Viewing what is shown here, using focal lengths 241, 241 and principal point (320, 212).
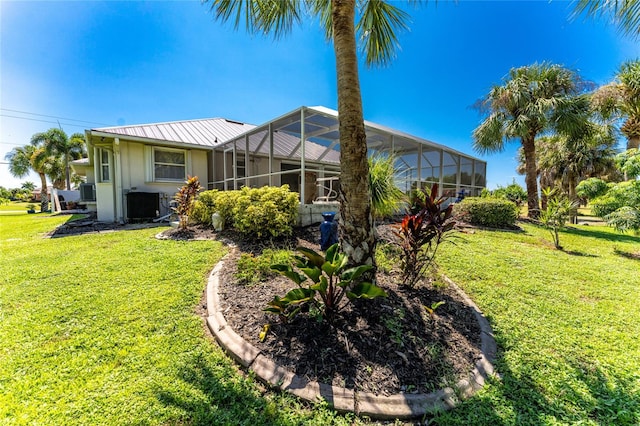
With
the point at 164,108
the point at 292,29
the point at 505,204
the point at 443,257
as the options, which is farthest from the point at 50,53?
the point at 505,204

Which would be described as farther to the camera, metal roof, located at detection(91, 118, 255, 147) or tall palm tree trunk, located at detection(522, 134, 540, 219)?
tall palm tree trunk, located at detection(522, 134, 540, 219)

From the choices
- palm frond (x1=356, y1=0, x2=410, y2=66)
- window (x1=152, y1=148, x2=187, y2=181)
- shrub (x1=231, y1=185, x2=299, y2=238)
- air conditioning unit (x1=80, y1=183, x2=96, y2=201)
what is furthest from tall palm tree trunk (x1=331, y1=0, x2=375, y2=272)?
air conditioning unit (x1=80, y1=183, x2=96, y2=201)

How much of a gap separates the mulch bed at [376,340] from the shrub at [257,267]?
1.10 ft

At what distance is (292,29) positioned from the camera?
167 inches

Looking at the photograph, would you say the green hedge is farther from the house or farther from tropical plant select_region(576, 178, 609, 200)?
tropical plant select_region(576, 178, 609, 200)

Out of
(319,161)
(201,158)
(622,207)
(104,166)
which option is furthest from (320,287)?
(104,166)

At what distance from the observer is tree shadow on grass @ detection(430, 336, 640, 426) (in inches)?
70.1

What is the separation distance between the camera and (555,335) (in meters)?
2.83

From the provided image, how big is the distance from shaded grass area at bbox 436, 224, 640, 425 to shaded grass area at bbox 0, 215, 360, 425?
149cm

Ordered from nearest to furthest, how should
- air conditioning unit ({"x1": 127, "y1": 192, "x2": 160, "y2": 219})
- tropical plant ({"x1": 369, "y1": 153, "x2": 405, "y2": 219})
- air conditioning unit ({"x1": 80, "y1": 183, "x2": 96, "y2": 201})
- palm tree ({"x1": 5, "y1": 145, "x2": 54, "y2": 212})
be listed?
tropical plant ({"x1": 369, "y1": 153, "x2": 405, "y2": 219}), air conditioning unit ({"x1": 127, "y1": 192, "x2": 160, "y2": 219}), air conditioning unit ({"x1": 80, "y1": 183, "x2": 96, "y2": 201}), palm tree ({"x1": 5, "y1": 145, "x2": 54, "y2": 212})

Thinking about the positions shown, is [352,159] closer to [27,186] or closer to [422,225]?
[422,225]

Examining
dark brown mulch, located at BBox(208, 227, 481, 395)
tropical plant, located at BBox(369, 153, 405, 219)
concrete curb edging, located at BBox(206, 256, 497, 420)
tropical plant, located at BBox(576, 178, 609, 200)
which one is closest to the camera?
concrete curb edging, located at BBox(206, 256, 497, 420)

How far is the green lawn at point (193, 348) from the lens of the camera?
1779mm

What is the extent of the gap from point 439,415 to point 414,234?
1849 mm
